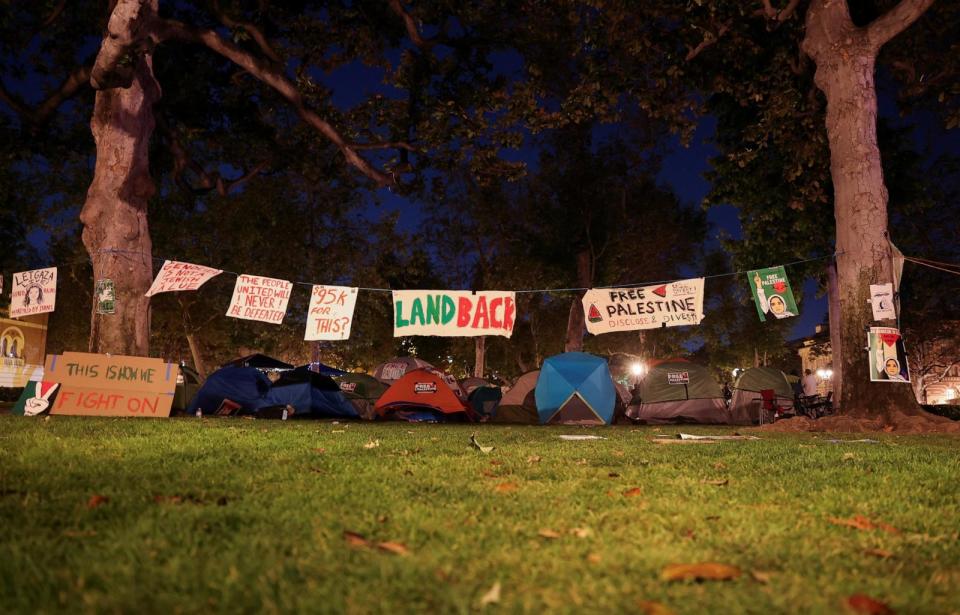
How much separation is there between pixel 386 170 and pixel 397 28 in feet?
10.9

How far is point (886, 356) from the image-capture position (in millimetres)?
10797

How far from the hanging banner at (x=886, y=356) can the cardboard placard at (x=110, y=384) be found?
37.0ft

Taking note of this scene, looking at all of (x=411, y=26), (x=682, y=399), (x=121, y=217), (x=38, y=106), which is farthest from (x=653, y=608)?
(x=682, y=399)

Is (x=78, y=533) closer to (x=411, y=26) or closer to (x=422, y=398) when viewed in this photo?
(x=422, y=398)

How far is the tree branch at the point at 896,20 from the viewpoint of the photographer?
11.3 metres

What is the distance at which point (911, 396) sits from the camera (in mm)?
10805

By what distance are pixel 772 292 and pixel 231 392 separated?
1233 centimetres

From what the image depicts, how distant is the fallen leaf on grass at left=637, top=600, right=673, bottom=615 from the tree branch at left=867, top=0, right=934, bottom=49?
12.9 meters

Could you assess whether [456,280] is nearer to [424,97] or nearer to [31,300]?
[424,97]

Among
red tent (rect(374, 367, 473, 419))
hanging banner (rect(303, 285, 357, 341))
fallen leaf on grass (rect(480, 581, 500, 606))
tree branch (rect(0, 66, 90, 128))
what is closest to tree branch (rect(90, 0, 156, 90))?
tree branch (rect(0, 66, 90, 128))

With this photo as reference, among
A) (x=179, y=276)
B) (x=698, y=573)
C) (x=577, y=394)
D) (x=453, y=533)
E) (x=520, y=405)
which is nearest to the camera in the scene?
(x=698, y=573)

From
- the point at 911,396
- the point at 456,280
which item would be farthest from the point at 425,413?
the point at 456,280

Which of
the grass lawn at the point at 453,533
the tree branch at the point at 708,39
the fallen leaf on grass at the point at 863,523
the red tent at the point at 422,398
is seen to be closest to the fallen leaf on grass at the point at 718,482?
the grass lawn at the point at 453,533

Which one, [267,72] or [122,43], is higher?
[267,72]
